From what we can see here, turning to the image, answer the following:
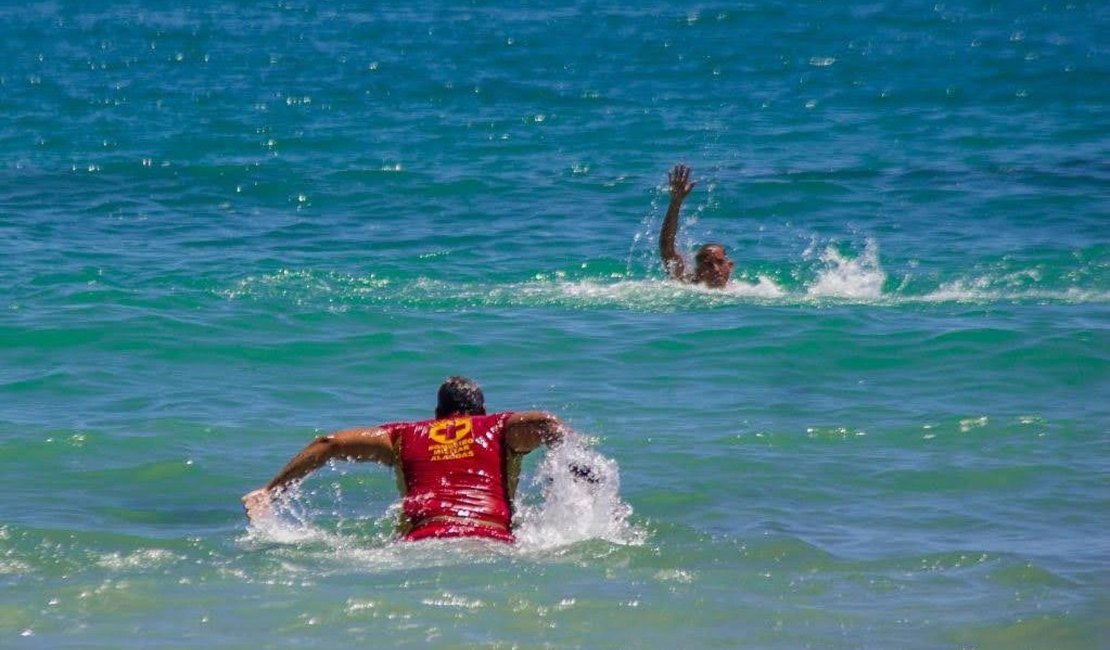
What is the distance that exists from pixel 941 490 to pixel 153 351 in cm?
589

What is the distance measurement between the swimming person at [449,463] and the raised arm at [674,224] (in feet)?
21.4

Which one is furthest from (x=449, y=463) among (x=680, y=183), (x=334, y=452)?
(x=680, y=183)

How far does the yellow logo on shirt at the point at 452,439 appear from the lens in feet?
26.4

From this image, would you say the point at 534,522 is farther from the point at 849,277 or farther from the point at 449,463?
the point at 849,277

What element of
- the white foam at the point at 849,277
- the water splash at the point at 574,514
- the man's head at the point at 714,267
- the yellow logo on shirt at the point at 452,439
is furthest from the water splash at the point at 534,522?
the white foam at the point at 849,277

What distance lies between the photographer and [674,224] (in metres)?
15.1

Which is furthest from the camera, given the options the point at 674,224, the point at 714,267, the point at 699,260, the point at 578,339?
the point at 699,260

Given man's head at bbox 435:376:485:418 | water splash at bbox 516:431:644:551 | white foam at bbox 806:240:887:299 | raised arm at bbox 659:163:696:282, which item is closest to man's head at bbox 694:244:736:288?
raised arm at bbox 659:163:696:282

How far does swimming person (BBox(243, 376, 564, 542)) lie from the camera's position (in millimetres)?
7973

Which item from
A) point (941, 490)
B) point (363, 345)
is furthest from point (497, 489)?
point (363, 345)

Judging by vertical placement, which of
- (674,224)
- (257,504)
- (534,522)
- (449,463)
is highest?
(674,224)

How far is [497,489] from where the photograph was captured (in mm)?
8094

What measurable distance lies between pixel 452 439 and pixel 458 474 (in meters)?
0.16

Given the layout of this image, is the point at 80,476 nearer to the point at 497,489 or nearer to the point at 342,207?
the point at 497,489
